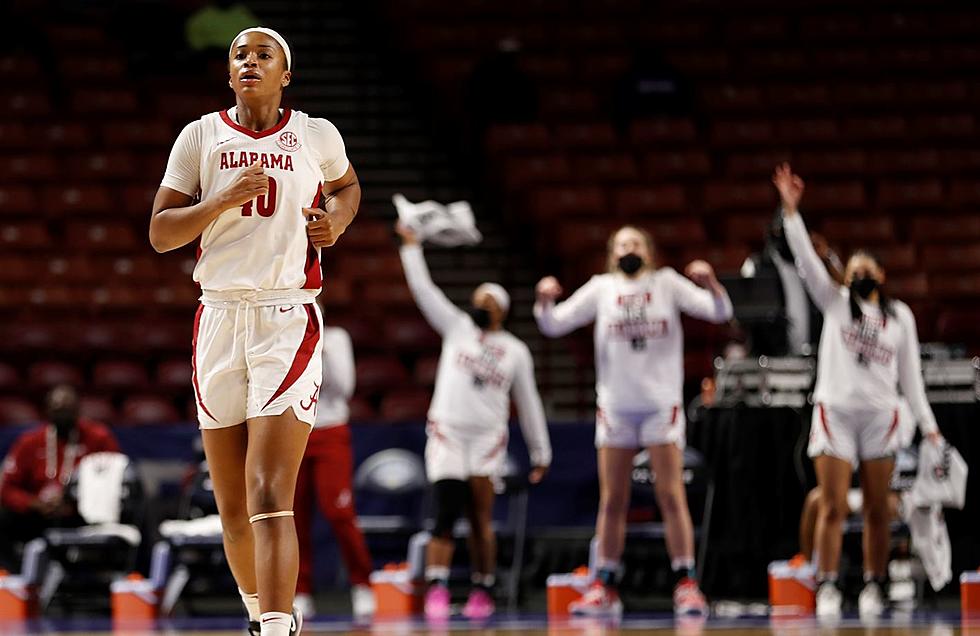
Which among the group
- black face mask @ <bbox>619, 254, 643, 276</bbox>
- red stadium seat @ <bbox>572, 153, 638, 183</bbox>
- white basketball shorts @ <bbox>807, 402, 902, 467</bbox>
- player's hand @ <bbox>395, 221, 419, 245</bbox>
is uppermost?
red stadium seat @ <bbox>572, 153, 638, 183</bbox>

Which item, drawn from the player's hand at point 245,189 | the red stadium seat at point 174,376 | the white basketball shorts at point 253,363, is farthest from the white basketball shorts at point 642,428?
the red stadium seat at point 174,376

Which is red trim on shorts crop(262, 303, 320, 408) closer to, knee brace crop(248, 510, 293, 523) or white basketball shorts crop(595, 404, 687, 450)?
knee brace crop(248, 510, 293, 523)

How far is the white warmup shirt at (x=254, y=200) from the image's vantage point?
15.7 feet

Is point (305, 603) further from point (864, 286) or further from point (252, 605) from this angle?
point (252, 605)

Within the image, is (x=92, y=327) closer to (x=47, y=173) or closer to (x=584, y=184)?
(x=47, y=173)

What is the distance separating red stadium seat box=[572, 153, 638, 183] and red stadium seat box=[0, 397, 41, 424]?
558cm

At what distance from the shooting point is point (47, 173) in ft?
49.7

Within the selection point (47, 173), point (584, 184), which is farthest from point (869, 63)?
point (47, 173)

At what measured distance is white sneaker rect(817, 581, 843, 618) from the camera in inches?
331

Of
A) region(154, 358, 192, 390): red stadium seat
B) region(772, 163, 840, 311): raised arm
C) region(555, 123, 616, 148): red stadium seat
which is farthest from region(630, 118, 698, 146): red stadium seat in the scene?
region(772, 163, 840, 311): raised arm

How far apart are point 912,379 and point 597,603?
207 centimetres

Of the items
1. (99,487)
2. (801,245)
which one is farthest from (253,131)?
(99,487)

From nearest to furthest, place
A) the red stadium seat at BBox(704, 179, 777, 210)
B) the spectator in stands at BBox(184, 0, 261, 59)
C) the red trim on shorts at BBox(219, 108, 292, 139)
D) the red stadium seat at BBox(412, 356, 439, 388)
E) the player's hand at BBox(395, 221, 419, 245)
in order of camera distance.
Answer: the red trim on shorts at BBox(219, 108, 292, 139)
the player's hand at BBox(395, 221, 419, 245)
the red stadium seat at BBox(412, 356, 439, 388)
the red stadium seat at BBox(704, 179, 777, 210)
the spectator in stands at BBox(184, 0, 261, 59)

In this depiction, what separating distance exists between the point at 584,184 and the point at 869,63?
3.83m
